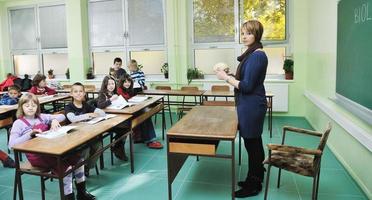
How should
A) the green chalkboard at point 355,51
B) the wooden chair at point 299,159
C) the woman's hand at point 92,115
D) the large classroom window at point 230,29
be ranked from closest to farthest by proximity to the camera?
the wooden chair at point 299,159 < the green chalkboard at point 355,51 < the woman's hand at point 92,115 < the large classroom window at point 230,29

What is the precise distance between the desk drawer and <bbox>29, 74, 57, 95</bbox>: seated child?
3.76m

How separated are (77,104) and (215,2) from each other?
175 inches

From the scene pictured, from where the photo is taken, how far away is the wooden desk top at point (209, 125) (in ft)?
7.43

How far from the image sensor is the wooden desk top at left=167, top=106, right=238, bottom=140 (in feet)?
7.43

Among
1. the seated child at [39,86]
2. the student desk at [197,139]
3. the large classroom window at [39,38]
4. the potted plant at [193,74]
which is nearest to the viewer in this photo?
the student desk at [197,139]

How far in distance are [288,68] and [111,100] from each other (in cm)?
382

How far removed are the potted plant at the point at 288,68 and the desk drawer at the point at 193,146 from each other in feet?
13.7

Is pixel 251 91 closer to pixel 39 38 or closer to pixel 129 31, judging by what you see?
pixel 129 31

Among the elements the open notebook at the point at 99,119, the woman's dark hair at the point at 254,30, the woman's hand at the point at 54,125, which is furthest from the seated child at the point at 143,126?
the woman's dark hair at the point at 254,30

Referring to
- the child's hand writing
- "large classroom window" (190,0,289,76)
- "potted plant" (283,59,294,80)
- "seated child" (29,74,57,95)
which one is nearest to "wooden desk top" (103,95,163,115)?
the child's hand writing

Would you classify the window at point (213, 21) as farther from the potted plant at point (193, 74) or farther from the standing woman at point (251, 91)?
the standing woman at point (251, 91)

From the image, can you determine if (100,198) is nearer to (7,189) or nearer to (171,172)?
(171,172)

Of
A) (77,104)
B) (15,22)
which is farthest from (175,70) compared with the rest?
(15,22)

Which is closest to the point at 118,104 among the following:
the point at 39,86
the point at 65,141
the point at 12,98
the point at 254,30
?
the point at 65,141
